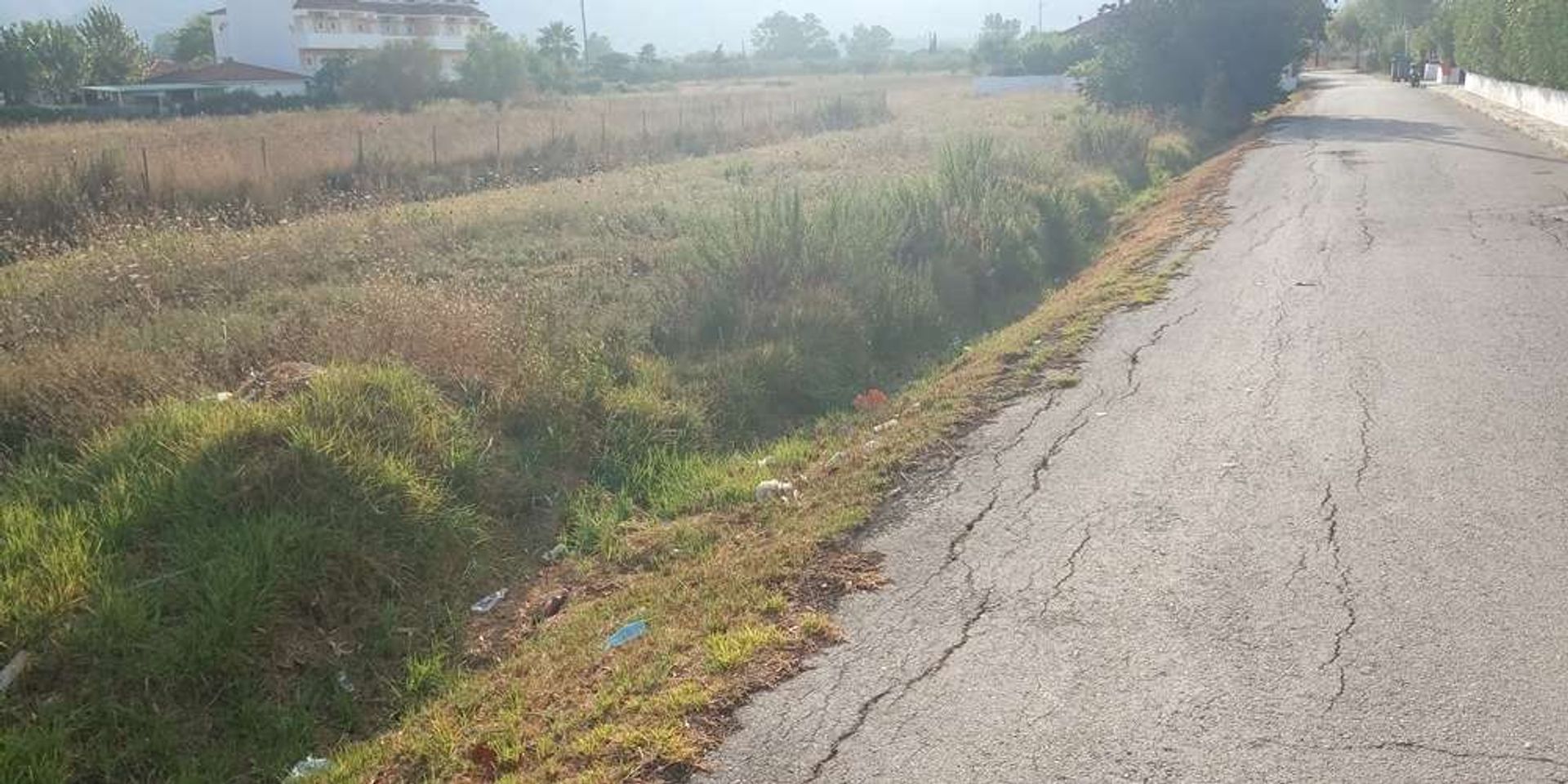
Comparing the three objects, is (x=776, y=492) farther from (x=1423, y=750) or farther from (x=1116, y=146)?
(x=1116, y=146)

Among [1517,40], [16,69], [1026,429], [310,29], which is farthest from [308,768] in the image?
[310,29]

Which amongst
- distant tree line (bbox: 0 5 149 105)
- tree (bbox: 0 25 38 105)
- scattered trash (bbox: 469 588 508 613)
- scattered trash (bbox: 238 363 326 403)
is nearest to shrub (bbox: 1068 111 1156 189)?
scattered trash (bbox: 238 363 326 403)

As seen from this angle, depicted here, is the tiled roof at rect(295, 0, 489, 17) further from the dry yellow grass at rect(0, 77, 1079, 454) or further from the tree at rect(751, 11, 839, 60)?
the tree at rect(751, 11, 839, 60)

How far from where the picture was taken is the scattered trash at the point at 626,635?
192 inches

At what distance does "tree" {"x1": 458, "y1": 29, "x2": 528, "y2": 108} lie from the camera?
5222 centimetres

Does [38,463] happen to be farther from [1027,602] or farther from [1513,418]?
[1513,418]

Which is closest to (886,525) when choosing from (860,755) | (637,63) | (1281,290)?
(860,755)

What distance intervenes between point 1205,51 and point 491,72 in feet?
111

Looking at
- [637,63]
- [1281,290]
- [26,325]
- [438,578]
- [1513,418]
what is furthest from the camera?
[637,63]

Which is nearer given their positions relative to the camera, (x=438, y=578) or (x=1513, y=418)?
(x=438, y=578)

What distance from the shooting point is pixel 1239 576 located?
474 centimetres

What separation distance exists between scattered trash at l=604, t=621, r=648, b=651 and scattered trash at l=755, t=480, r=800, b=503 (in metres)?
1.67

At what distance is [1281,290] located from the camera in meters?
10.0

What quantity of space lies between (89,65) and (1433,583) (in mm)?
64403
